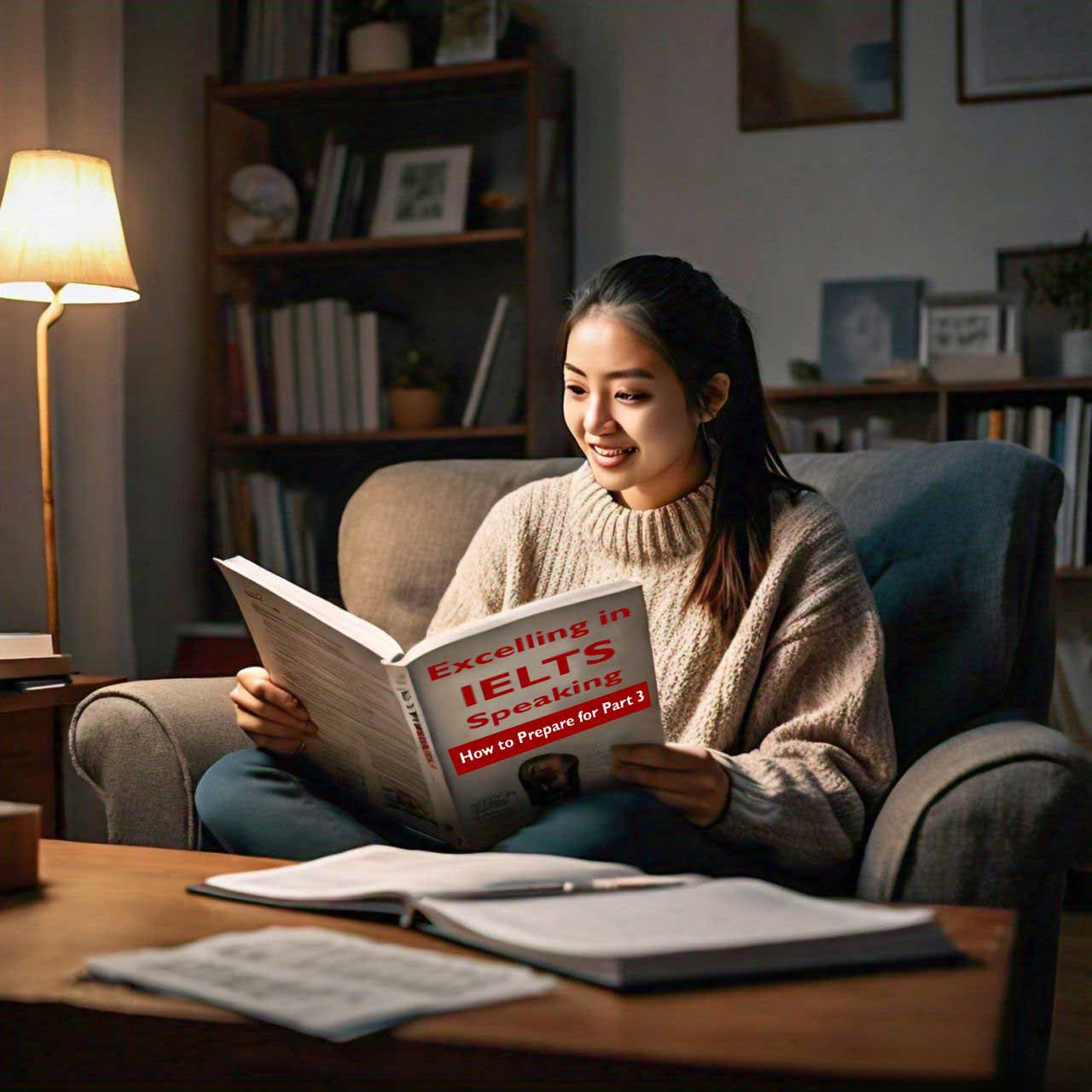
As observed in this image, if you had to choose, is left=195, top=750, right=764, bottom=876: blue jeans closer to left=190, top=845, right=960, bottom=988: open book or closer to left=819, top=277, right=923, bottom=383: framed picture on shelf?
left=190, top=845, right=960, bottom=988: open book

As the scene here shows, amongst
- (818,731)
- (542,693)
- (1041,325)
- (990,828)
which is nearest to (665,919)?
(542,693)

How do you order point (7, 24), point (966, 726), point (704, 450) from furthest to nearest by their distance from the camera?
point (7, 24)
point (704, 450)
point (966, 726)

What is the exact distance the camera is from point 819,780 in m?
1.18

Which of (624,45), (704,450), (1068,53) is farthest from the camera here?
(624,45)

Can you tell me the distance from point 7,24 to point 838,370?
1.70 metres

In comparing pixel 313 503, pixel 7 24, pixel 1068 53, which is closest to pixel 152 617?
pixel 313 503

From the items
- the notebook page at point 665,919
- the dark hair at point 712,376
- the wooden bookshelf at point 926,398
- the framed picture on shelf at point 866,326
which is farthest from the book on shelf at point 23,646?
the framed picture on shelf at point 866,326

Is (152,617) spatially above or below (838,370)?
below

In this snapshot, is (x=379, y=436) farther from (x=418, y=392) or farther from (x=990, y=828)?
(x=990, y=828)

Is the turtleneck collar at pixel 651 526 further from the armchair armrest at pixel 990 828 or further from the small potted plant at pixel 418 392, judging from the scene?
the small potted plant at pixel 418 392

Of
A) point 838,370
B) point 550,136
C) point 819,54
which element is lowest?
point 838,370

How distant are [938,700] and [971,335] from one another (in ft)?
4.95

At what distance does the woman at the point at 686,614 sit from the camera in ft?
3.63

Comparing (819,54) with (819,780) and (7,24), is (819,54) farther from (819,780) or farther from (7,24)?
(819,780)
